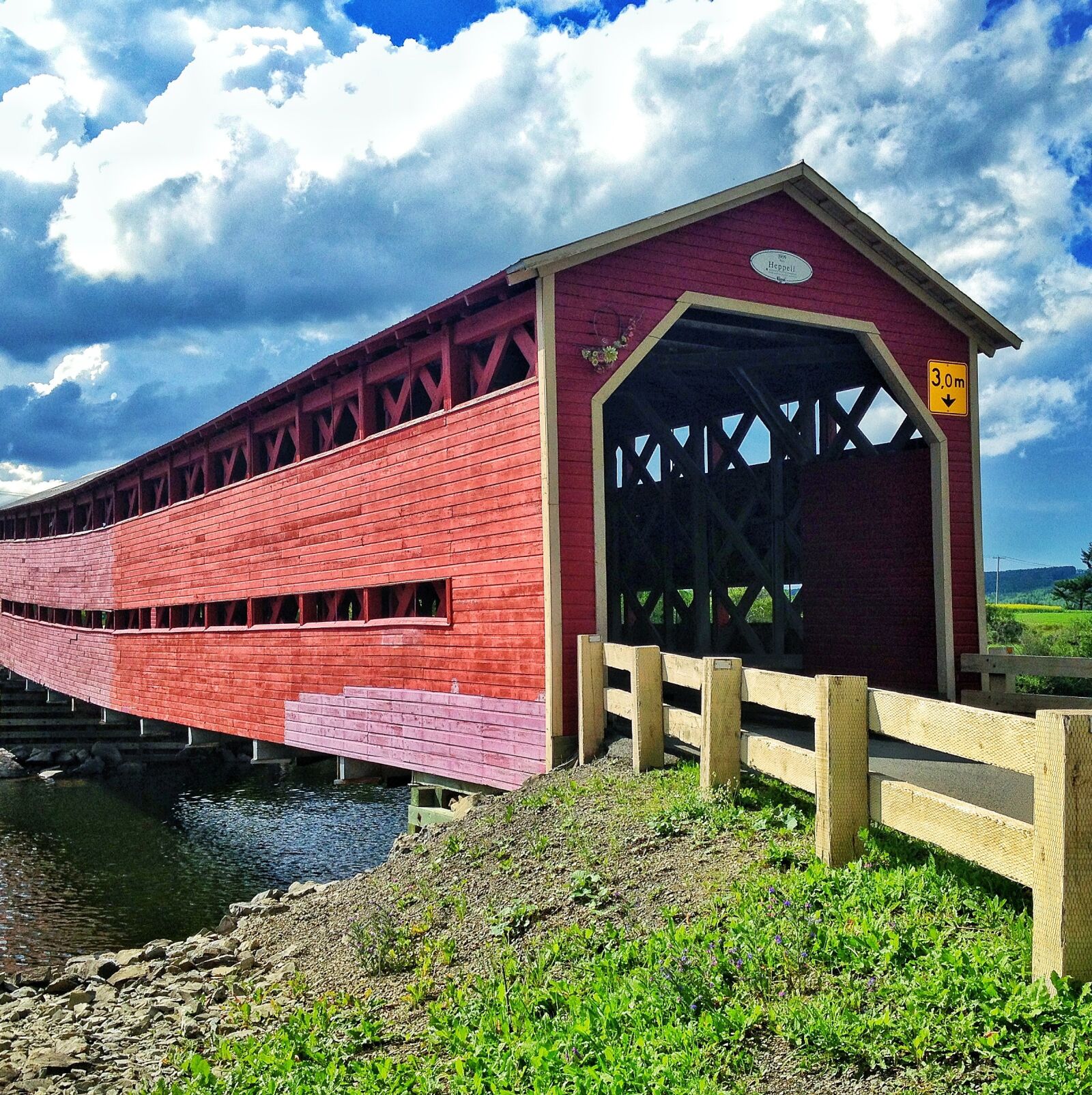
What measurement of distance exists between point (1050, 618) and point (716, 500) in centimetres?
3543

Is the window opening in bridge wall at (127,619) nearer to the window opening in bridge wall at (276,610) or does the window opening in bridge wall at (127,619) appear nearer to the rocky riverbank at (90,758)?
the window opening in bridge wall at (276,610)

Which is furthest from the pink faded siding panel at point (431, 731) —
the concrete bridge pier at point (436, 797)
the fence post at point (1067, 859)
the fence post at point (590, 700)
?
the fence post at point (1067, 859)

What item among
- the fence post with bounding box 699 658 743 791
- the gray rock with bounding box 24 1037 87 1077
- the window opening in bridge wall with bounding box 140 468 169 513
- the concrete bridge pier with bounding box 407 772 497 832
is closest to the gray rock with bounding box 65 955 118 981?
the gray rock with bounding box 24 1037 87 1077

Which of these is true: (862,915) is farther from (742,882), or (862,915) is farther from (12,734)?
(12,734)

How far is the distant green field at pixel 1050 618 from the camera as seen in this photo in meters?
36.6

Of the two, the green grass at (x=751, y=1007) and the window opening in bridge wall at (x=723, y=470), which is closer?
the green grass at (x=751, y=1007)

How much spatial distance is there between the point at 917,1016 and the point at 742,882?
1.70 metres

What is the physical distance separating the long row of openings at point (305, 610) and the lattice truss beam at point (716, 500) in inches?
126

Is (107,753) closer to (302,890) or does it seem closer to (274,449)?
(274,449)

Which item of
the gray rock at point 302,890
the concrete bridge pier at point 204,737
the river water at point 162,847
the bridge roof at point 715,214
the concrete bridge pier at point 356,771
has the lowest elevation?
Result: the river water at point 162,847

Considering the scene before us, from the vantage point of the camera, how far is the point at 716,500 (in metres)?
15.3

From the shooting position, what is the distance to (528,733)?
33.9ft

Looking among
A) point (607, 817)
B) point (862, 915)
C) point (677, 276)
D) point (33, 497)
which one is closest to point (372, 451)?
point (677, 276)

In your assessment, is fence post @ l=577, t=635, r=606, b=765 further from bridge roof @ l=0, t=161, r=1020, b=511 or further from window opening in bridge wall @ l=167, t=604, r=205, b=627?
window opening in bridge wall @ l=167, t=604, r=205, b=627
